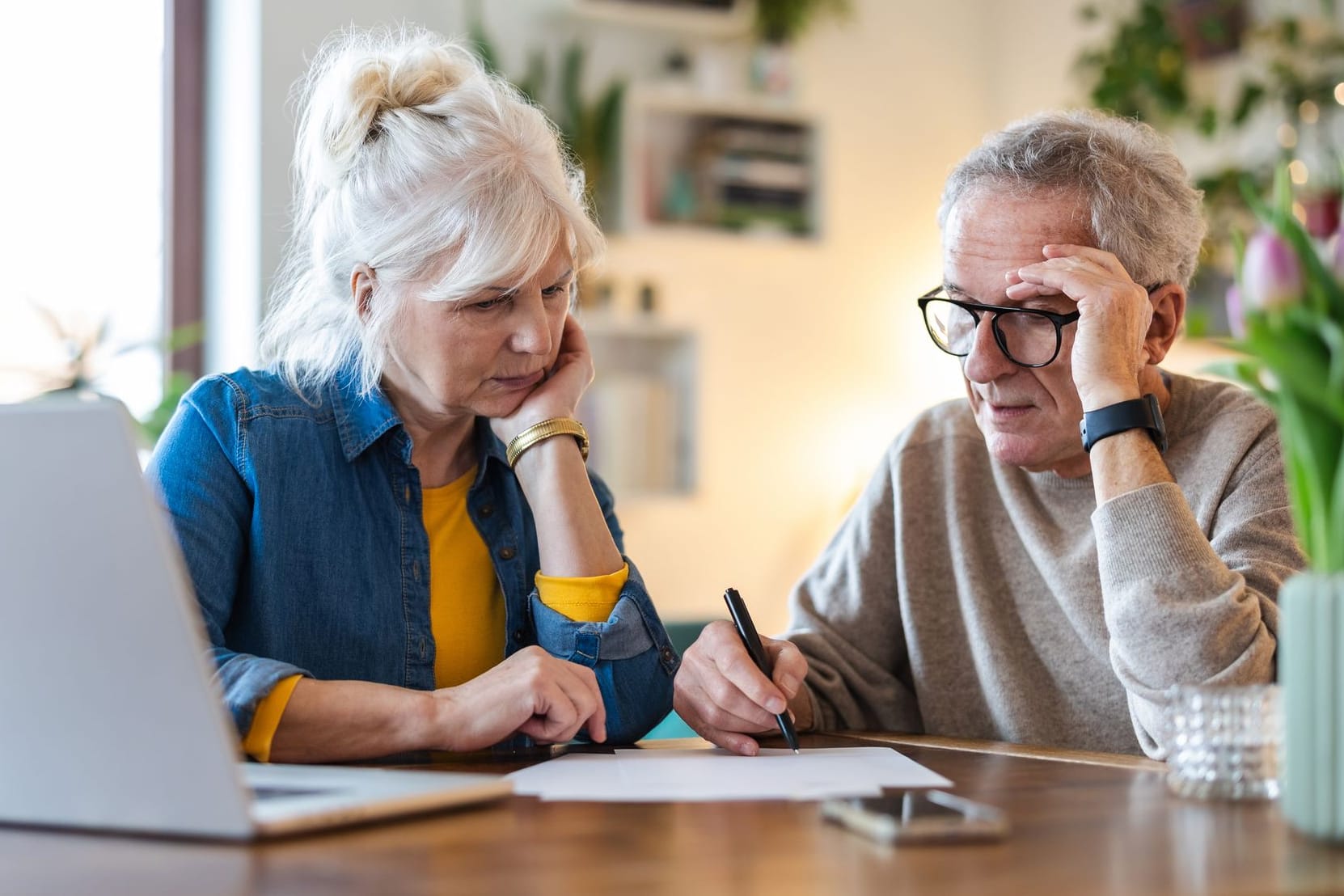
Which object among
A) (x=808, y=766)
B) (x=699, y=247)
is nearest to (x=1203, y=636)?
(x=808, y=766)

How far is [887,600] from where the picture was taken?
5.60 ft

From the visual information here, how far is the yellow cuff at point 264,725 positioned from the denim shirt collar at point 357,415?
0.36 meters

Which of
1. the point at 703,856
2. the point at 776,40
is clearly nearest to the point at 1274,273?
the point at 703,856

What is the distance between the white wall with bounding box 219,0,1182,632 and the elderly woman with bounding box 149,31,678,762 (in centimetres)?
234

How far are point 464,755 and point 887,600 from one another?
653 millimetres

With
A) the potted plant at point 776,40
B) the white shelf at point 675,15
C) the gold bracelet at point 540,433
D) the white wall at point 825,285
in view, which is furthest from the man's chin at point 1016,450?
the potted plant at point 776,40

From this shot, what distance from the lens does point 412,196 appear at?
148 cm

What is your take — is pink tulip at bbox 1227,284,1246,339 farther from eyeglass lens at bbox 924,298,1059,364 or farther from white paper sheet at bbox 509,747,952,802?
eyeglass lens at bbox 924,298,1059,364

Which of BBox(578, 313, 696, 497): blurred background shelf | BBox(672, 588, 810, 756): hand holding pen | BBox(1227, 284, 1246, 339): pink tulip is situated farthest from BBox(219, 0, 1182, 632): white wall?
BBox(1227, 284, 1246, 339): pink tulip

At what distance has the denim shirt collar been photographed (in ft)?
4.83

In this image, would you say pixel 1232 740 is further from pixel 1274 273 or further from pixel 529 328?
pixel 529 328

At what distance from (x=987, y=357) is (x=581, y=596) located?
0.50m

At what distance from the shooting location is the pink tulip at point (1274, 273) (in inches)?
31.8

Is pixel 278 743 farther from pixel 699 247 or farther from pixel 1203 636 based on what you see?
pixel 699 247
